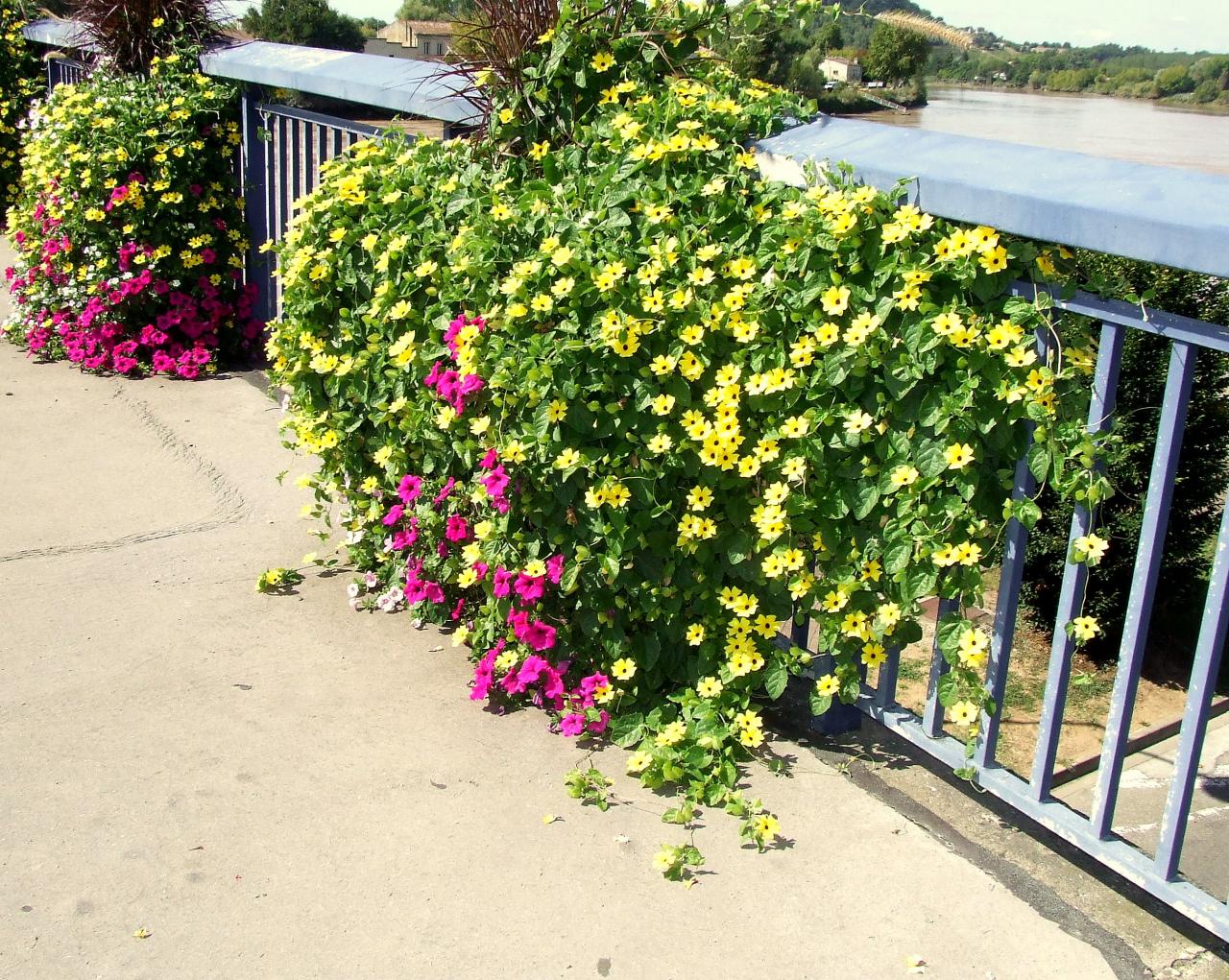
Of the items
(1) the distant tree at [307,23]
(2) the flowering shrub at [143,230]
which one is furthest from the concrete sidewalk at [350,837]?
(1) the distant tree at [307,23]

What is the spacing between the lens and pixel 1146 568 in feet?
7.54

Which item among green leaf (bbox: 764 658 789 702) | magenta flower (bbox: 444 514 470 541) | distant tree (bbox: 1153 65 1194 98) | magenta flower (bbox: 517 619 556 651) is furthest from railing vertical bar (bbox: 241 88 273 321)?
distant tree (bbox: 1153 65 1194 98)

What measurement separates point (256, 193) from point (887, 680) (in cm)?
458

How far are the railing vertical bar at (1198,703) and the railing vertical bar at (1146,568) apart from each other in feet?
0.34

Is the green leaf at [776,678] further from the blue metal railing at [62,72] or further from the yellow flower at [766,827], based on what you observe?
the blue metal railing at [62,72]

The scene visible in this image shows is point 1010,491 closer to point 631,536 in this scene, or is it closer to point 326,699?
point 631,536

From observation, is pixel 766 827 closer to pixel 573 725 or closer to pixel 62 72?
pixel 573 725

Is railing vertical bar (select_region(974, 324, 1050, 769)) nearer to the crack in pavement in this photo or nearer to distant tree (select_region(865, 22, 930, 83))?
the crack in pavement

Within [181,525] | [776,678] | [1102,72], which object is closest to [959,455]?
[776,678]

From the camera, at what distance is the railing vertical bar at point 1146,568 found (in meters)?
2.18

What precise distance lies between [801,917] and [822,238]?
137cm

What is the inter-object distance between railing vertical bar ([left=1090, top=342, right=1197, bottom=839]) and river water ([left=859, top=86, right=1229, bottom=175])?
1129cm

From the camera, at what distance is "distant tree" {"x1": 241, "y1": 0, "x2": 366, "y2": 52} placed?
58406 millimetres

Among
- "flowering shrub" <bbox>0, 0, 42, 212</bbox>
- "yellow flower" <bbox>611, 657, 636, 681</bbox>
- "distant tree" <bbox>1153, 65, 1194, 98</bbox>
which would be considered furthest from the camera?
"distant tree" <bbox>1153, 65, 1194, 98</bbox>
